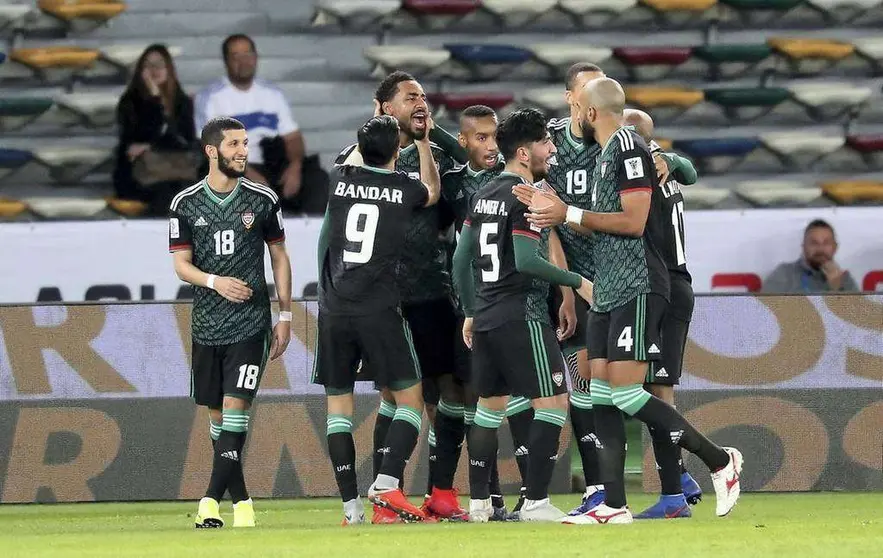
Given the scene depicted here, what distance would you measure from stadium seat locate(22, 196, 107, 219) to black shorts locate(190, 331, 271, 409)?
220 inches

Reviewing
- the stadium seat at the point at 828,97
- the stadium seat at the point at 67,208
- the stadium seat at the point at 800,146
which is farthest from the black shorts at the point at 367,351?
the stadium seat at the point at 828,97

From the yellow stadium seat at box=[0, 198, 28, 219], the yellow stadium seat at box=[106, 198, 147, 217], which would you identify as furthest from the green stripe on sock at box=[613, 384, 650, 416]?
the yellow stadium seat at box=[0, 198, 28, 219]

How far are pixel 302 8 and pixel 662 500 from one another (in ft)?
26.5

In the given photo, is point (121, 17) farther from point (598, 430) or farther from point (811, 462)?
point (598, 430)

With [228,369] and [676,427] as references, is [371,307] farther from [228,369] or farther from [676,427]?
[676,427]

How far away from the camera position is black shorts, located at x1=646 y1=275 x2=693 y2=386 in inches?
309

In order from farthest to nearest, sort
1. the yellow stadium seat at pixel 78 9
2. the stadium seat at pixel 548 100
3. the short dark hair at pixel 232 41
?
1. the stadium seat at pixel 548 100
2. the yellow stadium seat at pixel 78 9
3. the short dark hair at pixel 232 41

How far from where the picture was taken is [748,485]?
32.1 ft

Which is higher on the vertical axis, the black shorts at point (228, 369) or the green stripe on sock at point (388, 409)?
the black shorts at point (228, 369)

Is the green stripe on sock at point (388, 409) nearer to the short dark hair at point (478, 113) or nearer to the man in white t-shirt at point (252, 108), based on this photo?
the short dark hair at point (478, 113)

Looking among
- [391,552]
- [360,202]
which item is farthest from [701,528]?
[360,202]

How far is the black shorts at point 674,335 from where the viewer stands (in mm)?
7848

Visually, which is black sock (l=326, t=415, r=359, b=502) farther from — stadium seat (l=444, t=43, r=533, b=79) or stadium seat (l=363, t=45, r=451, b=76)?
stadium seat (l=444, t=43, r=533, b=79)

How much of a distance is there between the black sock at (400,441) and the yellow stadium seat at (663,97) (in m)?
7.23
